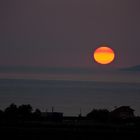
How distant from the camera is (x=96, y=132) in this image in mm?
54125

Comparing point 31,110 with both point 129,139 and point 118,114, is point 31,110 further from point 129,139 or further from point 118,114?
point 129,139

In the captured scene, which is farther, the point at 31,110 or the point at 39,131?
the point at 31,110

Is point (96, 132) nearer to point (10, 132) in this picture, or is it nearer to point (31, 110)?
point (10, 132)

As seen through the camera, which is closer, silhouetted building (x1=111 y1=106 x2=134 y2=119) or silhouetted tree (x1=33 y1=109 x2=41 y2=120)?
silhouetted tree (x1=33 y1=109 x2=41 y2=120)

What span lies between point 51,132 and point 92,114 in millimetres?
47712

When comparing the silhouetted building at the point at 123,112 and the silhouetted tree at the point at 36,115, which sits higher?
the silhouetted building at the point at 123,112

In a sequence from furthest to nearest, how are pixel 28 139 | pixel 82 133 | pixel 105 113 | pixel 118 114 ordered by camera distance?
pixel 118 114 → pixel 105 113 → pixel 82 133 → pixel 28 139

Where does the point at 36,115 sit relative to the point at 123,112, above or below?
below

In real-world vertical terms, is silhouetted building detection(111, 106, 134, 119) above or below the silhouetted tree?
above

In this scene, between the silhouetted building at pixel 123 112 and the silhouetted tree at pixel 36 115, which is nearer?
the silhouetted tree at pixel 36 115

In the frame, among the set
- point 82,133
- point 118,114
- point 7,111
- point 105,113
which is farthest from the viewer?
point 118,114

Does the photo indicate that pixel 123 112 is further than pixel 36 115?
Yes

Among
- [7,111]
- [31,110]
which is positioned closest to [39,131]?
[7,111]

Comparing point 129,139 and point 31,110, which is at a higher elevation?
point 31,110
